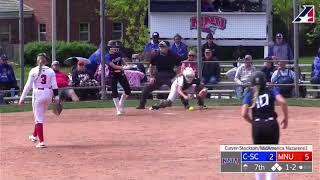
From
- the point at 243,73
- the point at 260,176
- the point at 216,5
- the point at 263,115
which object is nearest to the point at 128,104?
the point at 243,73

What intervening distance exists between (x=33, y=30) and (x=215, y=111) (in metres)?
36.4

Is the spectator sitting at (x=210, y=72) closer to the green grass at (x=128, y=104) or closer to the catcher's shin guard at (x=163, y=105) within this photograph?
the green grass at (x=128, y=104)

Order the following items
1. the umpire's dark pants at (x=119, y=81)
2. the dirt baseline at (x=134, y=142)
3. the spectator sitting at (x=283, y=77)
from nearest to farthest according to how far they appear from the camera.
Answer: the dirt baseline at (x=134, y=142)
the umpire's dark pants at (x=119, y=81)
the spectator sitting at (x=283, y=77)

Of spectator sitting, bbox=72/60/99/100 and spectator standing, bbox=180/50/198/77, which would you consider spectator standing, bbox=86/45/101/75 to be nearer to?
spectator sitting, bbox=72/60/99/100

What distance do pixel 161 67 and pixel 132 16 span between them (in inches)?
1044

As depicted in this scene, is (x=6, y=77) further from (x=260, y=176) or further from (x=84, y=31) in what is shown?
(x=84, y=31)

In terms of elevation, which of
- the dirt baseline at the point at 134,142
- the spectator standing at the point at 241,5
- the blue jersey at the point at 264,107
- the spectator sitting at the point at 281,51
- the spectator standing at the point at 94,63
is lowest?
the dirt baseline at the point at 134,142

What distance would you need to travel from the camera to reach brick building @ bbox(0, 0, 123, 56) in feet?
178

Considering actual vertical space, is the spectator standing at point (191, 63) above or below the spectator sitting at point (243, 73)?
above

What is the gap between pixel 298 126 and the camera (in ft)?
57.9
